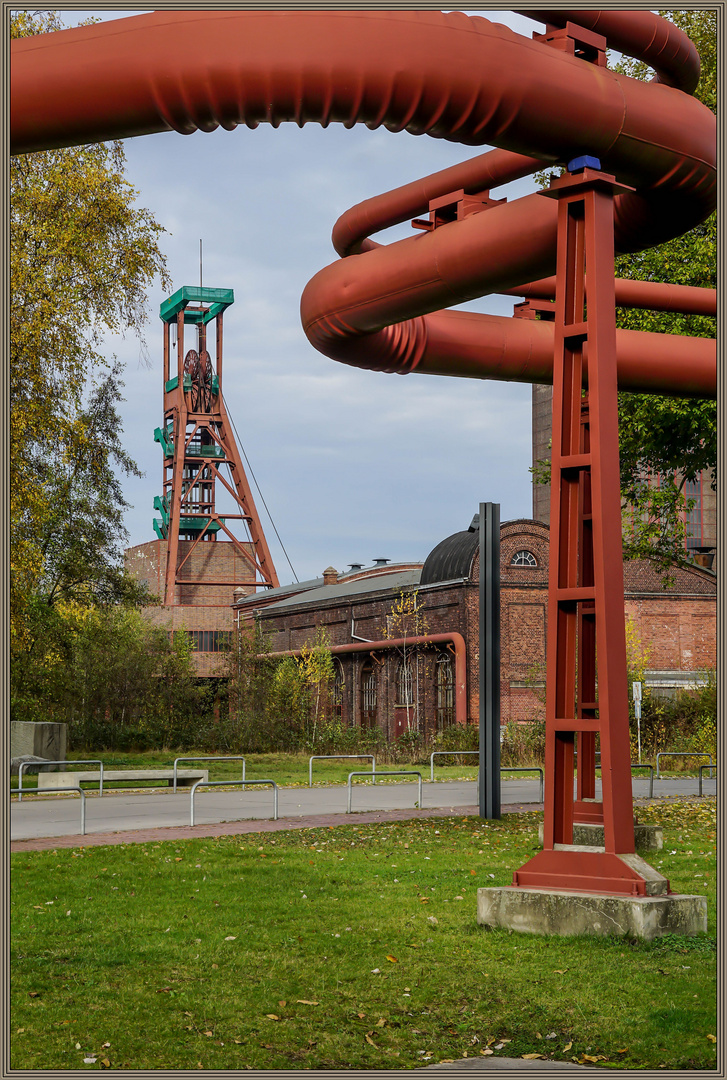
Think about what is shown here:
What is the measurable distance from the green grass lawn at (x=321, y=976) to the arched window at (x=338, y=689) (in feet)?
103

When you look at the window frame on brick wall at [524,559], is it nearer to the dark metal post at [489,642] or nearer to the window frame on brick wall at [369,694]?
the window frame on brick wall at [369,694]

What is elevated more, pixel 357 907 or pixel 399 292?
pixel 399 292

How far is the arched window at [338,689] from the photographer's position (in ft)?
136

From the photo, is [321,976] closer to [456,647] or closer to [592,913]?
[592,913]

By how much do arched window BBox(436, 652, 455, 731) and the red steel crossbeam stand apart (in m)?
26.6

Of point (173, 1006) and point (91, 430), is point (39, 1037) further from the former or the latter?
point (91, 430)

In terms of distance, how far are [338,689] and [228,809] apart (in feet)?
83.4

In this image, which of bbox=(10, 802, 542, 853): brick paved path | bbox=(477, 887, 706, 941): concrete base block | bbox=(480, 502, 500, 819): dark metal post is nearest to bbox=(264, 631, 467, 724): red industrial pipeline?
bbox=(10, 802, 542, 853): brick paved path

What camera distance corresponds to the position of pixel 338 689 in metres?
41.8

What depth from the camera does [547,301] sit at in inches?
462

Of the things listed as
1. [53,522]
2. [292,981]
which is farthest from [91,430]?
[292,981]

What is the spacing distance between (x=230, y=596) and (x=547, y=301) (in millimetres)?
52888

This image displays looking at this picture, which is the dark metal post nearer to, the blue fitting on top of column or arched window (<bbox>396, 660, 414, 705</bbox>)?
the blue fitting on top of column

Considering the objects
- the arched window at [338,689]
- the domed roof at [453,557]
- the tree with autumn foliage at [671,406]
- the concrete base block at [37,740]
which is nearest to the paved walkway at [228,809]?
the concrete base block at [37,740]
